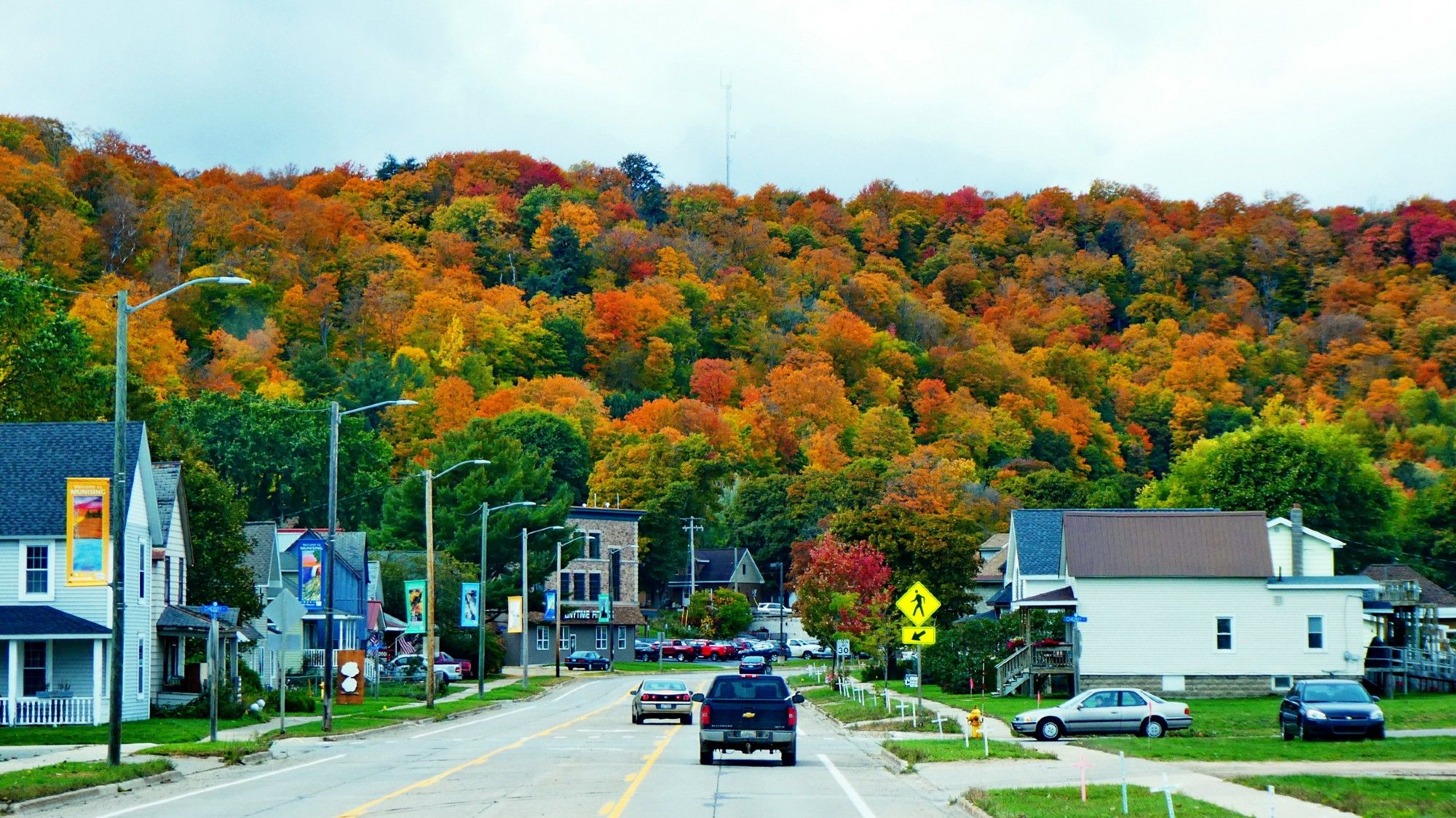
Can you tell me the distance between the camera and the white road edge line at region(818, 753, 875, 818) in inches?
887

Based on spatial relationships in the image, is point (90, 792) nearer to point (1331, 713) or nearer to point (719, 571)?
point (1331, 713)

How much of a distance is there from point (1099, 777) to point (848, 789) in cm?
442

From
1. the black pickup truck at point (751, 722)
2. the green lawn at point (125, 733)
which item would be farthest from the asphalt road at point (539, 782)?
the green lawn at point (125, 733)

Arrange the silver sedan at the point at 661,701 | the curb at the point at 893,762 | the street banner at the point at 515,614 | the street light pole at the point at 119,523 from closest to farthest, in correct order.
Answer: the street light pole at the point at 119,523
the curb at the point at 893,762
the silver sedan at the point at 661,701
the street banner at the point at 515,614

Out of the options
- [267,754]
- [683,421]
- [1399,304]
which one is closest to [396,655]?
[267,754]

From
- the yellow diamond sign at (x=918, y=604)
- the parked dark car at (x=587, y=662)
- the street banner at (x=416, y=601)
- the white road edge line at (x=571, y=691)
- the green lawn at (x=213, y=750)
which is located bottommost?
the parked dark car at (x=587, y=662)

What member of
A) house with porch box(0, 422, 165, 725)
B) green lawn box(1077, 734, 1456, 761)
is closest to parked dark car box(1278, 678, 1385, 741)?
green lawn box(1077, 734, 1456, 761)

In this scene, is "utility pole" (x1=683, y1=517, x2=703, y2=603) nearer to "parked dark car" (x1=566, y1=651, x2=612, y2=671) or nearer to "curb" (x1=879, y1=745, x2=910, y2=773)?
"parked dark car" (x1=566, y1=651, x2=612, y2=671)

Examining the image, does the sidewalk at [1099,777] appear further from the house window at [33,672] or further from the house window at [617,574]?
the house window at [617,574]

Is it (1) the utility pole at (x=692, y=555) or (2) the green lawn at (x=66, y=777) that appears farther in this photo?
(1) the utility pole at (x=692, y=555)

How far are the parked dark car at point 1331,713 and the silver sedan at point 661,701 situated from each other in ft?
60.3

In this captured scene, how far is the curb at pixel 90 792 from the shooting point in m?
22.6

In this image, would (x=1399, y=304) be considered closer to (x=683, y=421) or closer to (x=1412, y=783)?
(x=683, y=421)

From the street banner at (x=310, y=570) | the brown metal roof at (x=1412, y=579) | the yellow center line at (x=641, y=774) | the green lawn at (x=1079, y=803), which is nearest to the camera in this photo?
the green lawn at (x=1079, y=803)
